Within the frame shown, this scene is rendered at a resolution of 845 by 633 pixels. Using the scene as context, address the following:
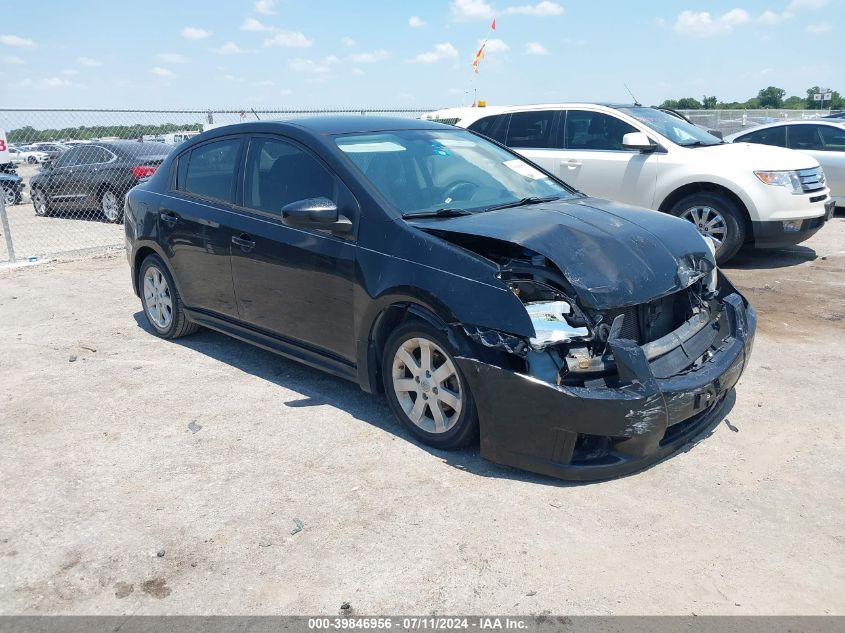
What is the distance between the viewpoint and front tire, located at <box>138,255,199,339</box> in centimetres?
590

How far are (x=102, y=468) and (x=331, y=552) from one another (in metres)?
1.60

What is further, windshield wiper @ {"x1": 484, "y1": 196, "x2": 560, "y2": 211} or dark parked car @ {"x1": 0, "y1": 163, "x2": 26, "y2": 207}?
dark parked car @ {"x1": 0, "y1": 163, "x2": 26, "y2": 207}

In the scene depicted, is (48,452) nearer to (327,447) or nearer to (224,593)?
(327,447)

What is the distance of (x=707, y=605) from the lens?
273 cm

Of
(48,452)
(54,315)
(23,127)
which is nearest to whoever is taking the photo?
(48,452)

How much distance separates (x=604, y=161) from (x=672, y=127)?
95 centimetres

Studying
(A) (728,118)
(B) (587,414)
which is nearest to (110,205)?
(B) (587,414)

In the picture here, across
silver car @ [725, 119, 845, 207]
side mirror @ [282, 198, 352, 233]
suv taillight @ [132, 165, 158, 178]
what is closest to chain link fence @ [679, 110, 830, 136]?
silver car @ [725, 119, 845, 207]

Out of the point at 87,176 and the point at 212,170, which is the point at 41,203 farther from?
the point at 212,170

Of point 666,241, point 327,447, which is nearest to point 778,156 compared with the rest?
point 666,241

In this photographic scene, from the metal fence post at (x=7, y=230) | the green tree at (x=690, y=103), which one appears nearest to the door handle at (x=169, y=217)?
the metal fence post at (x=7, y=230)

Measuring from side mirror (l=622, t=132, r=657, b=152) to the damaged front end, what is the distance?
5.03 meters

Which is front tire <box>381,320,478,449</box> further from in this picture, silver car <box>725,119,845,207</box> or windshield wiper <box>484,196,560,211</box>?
silver car <box>725,119,845,207</box>

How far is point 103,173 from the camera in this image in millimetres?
12906
